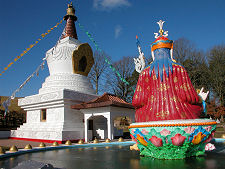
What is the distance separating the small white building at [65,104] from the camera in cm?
1420

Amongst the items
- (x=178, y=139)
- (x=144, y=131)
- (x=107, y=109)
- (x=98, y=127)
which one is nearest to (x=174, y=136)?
(x=178, y=139)

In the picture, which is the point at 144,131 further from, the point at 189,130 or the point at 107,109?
the point at 107,109

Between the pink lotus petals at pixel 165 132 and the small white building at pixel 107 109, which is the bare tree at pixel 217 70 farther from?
the pink lotus petals at pixel 165 132

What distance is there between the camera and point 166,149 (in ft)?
19.7

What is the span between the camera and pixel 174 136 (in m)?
5.64

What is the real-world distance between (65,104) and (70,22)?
10589 mm

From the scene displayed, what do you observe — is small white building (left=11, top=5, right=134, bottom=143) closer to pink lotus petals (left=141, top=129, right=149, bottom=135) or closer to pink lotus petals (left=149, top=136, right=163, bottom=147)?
pink lotus petals (left=141, top=129, right=149, bottom=135)

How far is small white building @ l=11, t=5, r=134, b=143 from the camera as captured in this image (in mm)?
14203

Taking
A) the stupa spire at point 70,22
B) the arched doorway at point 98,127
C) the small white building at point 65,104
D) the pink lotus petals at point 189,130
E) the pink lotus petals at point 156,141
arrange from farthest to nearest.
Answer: the stupa spire at point 70,22, the arched doorway at point 98,127, the small white building at point 65,104, the pink lotus petals at point 156,141, the pink lotus petals at point 189,130

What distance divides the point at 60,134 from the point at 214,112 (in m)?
19.1

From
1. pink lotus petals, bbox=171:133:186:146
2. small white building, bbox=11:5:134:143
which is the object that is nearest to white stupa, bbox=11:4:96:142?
small white building, bbox=11:5:134:143

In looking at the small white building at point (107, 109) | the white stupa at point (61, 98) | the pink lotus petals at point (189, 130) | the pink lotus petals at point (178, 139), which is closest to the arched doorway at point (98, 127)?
the white stupa at point (61, 98)

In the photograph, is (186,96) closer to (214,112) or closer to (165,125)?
(165,125)

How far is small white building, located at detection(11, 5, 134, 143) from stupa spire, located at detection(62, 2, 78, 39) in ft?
0.41
